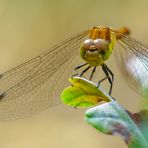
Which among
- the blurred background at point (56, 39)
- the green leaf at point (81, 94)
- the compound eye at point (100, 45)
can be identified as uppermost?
the green leaf at point (81, 94)

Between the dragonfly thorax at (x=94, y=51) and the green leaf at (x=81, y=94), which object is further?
the dragonfly thorax at (x=94, y=51)

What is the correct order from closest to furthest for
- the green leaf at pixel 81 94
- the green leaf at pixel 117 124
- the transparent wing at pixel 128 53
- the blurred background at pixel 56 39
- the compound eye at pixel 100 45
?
1. the green leaf at pixel 117 124
2. the green leaf at pixel 81 94
3. the transparent wing at pixel 128 53
4. the compound eye at pixel 100 45
5. the blurred background at pixel 56 39

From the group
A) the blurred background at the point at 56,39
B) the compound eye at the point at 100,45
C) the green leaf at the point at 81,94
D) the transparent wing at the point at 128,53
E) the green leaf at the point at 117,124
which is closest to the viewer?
the green leaf at the point at 117,124

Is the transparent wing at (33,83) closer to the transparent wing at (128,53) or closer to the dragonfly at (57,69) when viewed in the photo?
the dragonfly at (57,69)

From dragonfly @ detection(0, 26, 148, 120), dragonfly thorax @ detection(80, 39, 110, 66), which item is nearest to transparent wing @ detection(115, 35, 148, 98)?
dragonfly @ detection(0, 26, 148, 120)

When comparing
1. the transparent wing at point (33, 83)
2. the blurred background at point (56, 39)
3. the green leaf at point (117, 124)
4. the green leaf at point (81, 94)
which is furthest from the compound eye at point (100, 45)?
the blurred background at point (56, 39)

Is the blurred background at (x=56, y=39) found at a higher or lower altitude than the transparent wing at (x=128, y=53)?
lower

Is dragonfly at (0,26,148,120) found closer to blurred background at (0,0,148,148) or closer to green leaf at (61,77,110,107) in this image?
green leaf at (61,77,110,107)

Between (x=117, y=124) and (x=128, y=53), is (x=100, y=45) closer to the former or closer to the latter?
(x=128, y=53)

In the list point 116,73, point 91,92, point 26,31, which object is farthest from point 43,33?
point 91,92
